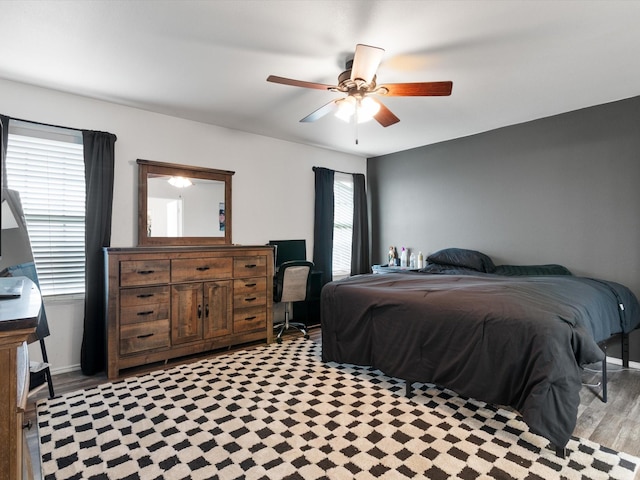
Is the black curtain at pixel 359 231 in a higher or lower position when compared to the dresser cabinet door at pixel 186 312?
higher

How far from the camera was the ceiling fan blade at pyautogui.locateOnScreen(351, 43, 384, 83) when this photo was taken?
77.9 inches

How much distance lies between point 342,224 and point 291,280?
1.70 metres

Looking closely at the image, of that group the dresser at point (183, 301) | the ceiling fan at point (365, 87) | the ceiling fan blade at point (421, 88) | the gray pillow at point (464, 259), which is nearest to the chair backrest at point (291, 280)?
→ the dresser at point (183, 301)

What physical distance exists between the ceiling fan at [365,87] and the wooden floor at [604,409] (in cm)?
230

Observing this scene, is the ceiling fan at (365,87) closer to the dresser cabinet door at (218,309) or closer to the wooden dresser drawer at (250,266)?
the wooden dresser drawer at (250,266)

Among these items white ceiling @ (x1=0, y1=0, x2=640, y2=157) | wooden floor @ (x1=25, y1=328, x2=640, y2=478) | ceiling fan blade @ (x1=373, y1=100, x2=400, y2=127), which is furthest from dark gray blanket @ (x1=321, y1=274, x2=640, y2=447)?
white ceiling @ (x1=0, y1=0, x2=640, y2=157)

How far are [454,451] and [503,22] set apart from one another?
249 centimetres

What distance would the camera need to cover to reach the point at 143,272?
300cm

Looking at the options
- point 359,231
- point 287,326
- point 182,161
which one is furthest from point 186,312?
point 359,231

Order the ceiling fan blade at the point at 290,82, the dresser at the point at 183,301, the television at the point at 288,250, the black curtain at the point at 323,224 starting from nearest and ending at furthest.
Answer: the ceiling fan blade at the point at 290,82
the dresser at the point at 183,301
the television at the point at 288,250
the black curtain at the point at 323,224

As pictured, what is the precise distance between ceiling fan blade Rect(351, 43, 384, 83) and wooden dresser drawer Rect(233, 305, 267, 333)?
8.13ft

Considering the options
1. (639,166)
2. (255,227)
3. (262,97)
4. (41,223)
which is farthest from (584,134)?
(41,223)

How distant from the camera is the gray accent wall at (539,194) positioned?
10.6 feet

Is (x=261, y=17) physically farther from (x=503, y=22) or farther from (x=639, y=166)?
(x=639, y=166)
